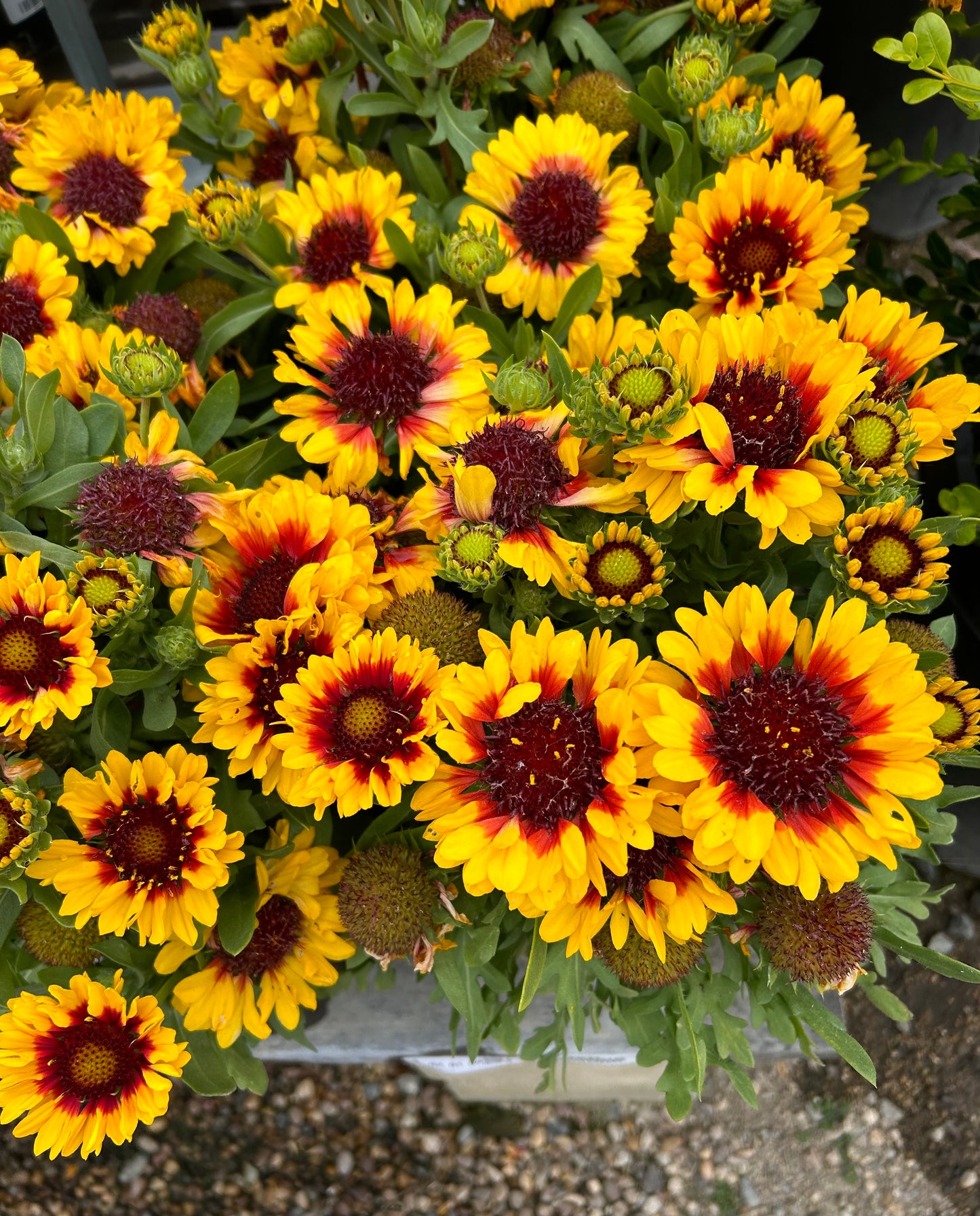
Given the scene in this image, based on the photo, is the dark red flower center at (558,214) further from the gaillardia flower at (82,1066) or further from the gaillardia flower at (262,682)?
the gaillardia flower at (82,1066)

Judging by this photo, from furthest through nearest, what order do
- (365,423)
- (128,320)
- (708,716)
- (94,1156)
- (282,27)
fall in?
(94,1156), (282,27), (128,320), (365,423), (708,716)

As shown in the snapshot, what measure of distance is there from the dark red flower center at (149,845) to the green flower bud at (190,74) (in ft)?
2.93

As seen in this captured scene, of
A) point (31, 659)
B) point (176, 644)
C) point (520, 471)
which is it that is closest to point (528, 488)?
point (520, 471)

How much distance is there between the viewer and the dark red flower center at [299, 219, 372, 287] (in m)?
1.07

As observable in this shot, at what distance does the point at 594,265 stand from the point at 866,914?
69cm

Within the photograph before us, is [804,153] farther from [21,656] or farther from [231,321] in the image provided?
[21,656]

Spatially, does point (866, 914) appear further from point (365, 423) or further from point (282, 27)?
point (282, 27)

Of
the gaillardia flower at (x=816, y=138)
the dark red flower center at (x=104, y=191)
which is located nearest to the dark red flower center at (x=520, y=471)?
the gaillardia flower at (x=816, y=138)

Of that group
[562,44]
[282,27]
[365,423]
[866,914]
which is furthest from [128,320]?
[866,914]

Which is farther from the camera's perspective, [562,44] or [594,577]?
[562,44]

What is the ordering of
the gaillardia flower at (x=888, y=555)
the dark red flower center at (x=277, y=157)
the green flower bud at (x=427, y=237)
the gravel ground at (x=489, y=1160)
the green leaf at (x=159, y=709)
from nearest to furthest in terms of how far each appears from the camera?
the gaillardia flower at (x=888, y=555) → the green leaf at (x=159, y=709) → the green flower bud at (x=427, y=237) → the dark red flower center at (x=277, y=157) → the gravel ground at (x=489, y=1160)

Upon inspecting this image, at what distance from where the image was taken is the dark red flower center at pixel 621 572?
0.78 metres

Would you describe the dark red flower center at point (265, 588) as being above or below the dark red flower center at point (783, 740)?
below

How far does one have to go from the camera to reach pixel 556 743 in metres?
0.72
